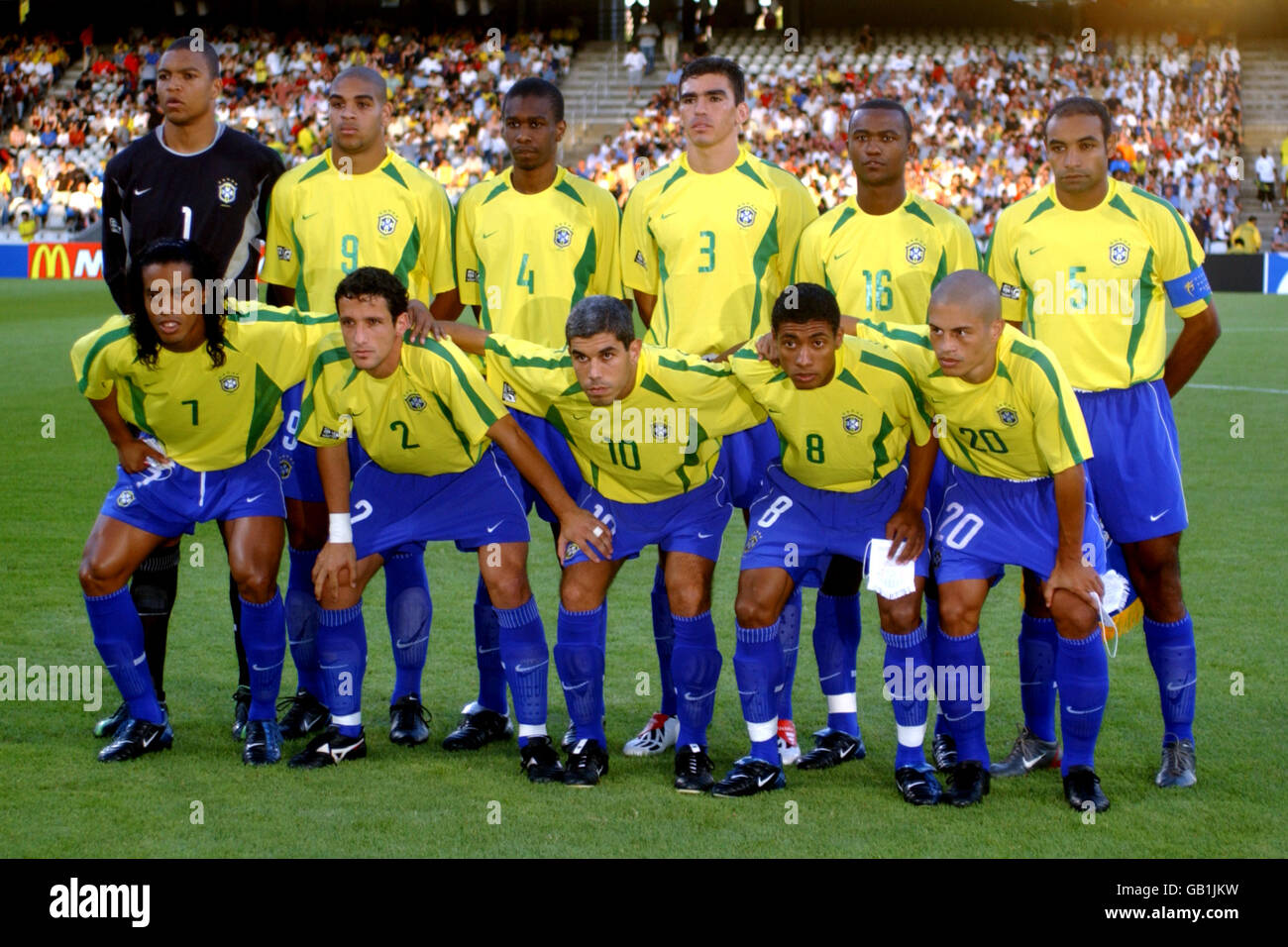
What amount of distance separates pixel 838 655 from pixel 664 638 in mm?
644

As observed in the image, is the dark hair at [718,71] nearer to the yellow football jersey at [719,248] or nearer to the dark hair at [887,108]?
the yellow football jersey at [719,248]

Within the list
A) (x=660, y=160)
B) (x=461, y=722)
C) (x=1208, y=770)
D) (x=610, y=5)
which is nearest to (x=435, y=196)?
(x=461, y=722)

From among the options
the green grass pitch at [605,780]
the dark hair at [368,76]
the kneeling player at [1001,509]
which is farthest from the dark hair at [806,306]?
the dark hair at [368,76]

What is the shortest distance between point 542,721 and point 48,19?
124ft

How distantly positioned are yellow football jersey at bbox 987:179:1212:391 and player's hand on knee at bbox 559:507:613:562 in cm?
155

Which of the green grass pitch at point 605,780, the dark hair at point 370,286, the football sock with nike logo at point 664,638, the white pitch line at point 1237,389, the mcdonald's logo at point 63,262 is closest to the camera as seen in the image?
the green grass pitch at point 605,780

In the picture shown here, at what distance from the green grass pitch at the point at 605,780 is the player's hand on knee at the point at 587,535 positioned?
2.37 feet

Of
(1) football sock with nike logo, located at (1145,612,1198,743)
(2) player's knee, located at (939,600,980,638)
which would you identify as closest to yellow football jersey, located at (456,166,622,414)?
(2) player's knee, located at (939,600,980,638)

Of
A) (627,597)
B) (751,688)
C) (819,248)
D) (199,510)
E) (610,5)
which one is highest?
(610,5)

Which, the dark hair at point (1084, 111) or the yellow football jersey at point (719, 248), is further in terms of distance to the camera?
the yellow football jersey at point (719, 248)

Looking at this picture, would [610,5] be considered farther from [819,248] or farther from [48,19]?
[819,248]

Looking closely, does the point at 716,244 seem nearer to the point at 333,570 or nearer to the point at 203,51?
the point at 333,570

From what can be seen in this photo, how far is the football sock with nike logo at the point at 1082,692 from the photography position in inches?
173
